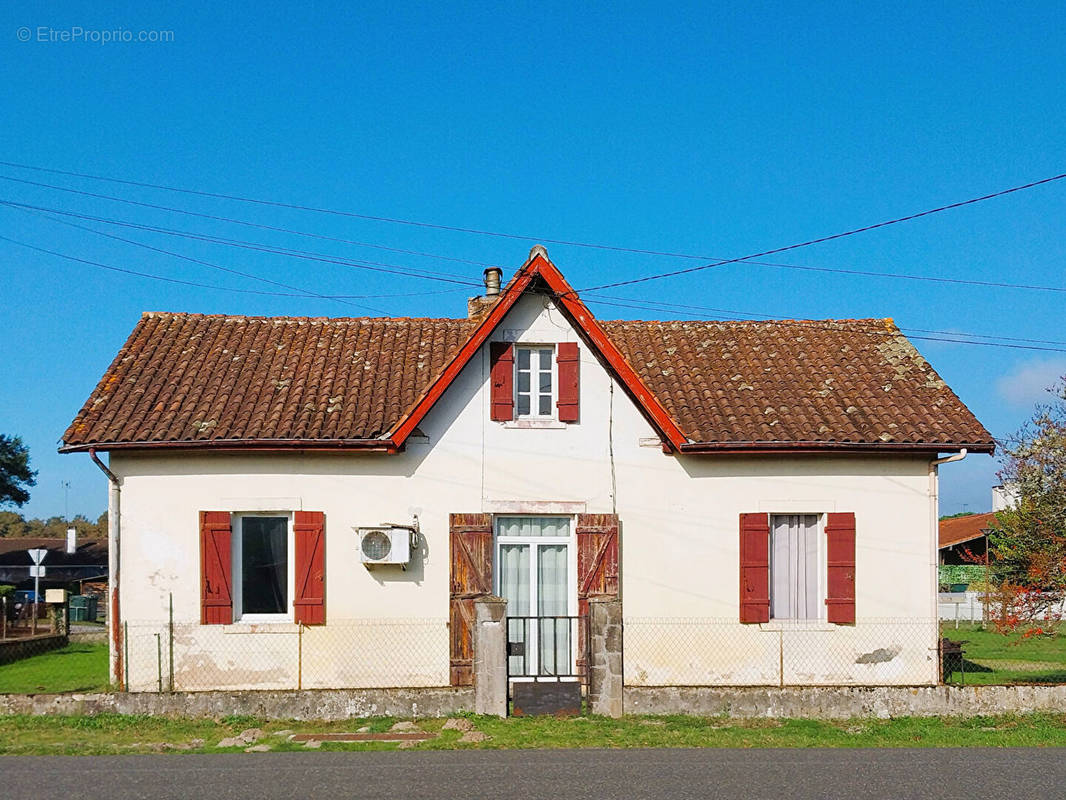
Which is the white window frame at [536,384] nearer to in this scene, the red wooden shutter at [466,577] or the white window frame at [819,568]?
the red wooden shutter at [466,577]

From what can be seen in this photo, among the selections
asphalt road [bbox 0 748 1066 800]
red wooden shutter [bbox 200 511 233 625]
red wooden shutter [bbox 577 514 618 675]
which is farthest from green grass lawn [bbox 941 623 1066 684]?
red wooden shutter [bbox 200 511 233 625]

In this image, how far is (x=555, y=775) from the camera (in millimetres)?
9523

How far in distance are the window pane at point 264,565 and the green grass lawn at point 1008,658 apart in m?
9.57

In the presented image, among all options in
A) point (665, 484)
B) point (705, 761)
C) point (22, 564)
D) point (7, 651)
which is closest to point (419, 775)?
point (705, 761)

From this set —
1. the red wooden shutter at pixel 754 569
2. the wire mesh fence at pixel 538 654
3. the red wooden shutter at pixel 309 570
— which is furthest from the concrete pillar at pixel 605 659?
the red wooden shutter at pixel 309 570

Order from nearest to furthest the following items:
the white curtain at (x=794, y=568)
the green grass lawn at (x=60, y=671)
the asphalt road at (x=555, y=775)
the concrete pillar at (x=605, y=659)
Result: the asphalt road at (x=555, y=775) < the concrete pillar at (x=605, y=659) < the white curtain at (x=794, y=568) < the green grass lawn at (x=60, y=671)

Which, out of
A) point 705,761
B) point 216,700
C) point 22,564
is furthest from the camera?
point 22,564

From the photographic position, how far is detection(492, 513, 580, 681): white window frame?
1378cm

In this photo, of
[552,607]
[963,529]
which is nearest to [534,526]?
[552,607]

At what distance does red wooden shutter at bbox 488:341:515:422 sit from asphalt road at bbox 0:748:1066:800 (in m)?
4.99

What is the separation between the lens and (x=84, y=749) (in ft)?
35.3

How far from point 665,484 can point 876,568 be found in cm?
317

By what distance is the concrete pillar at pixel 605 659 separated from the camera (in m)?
12.3

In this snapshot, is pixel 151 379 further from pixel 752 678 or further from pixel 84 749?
pixel 752 678
